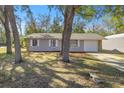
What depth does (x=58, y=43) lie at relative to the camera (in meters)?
29.7

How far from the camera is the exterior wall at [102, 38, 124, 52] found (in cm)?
2913

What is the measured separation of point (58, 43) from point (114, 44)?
28.8 feet

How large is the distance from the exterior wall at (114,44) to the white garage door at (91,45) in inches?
121

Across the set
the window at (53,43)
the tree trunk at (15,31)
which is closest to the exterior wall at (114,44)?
the window at (53,43)

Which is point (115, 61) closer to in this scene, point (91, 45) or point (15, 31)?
point (15, 31)

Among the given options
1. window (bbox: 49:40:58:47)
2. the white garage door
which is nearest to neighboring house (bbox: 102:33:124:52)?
the white garage door

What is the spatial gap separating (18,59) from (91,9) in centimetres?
754

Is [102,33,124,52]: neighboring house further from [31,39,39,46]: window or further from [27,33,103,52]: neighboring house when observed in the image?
[31,39,39,46]: window

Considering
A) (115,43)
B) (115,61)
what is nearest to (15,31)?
(115,61)

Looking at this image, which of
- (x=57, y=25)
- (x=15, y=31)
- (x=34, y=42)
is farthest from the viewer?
(x=57, y=25)

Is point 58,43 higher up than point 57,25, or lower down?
lower down

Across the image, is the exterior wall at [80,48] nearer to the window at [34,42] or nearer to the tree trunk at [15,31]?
the window at [34,42]
